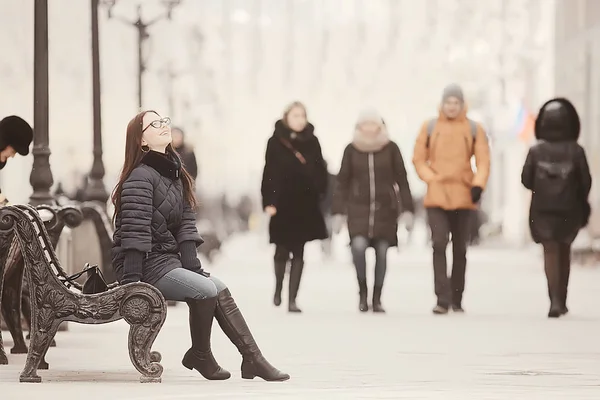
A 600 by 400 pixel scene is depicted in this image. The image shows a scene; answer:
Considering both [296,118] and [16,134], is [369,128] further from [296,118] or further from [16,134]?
[16,134]

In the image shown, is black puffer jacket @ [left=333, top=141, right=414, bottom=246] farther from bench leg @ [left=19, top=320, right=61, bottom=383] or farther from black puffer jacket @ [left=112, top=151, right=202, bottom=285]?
bench leg @ [left=19, top=320, right=61, bottom=383]

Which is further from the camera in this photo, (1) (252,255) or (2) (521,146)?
(2) (521,146)

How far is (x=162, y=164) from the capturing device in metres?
10.8

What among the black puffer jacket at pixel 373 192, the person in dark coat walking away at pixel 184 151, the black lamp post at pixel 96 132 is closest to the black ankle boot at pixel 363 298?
the black puffer jacket at pixel 373 192

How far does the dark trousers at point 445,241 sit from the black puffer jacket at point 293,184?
1.33m

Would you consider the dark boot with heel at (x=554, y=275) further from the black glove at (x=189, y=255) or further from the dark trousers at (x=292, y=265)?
the black glove at (x=189, y=255)

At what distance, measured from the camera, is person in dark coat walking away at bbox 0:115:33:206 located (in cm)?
1284

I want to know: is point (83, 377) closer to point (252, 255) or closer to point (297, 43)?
point (252, 255)

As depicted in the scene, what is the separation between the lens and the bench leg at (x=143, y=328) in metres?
10.7

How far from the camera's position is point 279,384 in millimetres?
10758

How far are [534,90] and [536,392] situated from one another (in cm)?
4825

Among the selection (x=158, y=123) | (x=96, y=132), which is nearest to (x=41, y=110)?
(x=158, y=123)

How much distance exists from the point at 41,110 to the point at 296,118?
2.83m

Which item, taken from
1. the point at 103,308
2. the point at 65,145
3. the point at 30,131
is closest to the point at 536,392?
the point at 103,308
